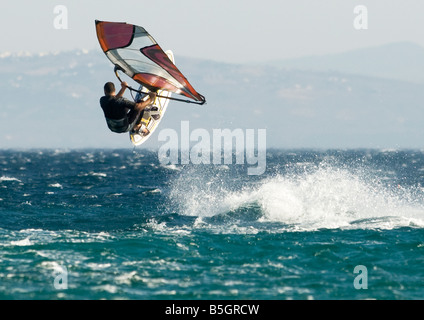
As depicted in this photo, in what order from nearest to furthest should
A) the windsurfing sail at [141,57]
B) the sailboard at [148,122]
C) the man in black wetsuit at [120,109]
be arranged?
the windsurfing sail at [141,57]
the man in black wetsuit at [120,109]
the sailboard at [148,122]

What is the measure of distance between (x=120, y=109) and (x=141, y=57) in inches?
65.6

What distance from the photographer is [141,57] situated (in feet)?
63.2

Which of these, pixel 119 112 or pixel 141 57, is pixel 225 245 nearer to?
pixel 119 112

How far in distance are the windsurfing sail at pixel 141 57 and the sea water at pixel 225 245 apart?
4830 mm

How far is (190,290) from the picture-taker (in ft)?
51.4

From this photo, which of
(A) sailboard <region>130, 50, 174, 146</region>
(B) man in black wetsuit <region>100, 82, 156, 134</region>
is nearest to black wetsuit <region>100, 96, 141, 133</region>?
(B) man in black wetsuit <region>100, 82, 156, 134</region>

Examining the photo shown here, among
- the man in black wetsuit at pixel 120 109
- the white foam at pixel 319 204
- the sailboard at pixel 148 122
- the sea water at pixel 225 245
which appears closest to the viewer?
the sea water at pixel 225 245

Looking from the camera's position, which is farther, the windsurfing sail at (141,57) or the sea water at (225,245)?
the windsurfing sail at (141,57)

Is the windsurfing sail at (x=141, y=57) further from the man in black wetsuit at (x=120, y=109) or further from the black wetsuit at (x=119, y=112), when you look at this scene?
the black wetsuit at (x=119, y=112)

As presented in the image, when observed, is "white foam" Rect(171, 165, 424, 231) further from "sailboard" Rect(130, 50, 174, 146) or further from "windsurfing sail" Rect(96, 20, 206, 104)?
"windsurfing sail" Rect(96, 20, 206, 104)

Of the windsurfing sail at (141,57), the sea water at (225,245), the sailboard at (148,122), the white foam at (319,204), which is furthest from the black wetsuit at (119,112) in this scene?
the white foam at (319,204)

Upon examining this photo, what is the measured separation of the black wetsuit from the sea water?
3.72m

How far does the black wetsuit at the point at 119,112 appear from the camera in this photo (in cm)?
1884

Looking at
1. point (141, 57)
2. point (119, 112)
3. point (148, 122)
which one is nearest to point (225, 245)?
point (148, 122)
